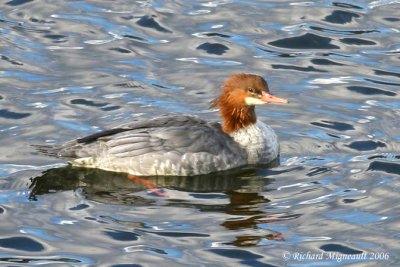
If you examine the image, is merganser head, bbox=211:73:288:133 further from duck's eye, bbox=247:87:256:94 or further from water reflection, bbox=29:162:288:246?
water reflection, bbox=29:162:288:246

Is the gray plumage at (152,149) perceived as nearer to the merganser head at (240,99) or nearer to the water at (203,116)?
the water at (203,116)

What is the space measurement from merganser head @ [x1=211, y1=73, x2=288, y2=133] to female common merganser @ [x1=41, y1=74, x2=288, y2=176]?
0.04ft

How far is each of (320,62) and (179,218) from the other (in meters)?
5.71

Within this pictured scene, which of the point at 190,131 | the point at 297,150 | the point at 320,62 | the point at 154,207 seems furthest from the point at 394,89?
the point at 154,207

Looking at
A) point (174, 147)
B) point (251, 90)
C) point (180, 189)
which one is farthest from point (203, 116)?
point (180, 189)

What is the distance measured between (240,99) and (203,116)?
129cm

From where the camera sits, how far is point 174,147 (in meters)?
14.6

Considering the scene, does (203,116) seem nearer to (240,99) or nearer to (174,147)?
(240,99)

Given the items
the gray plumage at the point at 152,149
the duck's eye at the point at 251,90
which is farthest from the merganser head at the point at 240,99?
the gray plumage at the point at 152,149

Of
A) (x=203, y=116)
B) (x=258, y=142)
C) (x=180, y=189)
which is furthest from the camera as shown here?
(x=203, y=116)

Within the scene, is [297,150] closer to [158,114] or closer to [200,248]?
[158,114]

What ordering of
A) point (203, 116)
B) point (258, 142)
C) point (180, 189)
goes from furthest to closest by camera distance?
1. point (203, 116)
2. point (258, 142)
3. point (180, 189)

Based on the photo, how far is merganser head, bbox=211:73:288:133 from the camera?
1493cm

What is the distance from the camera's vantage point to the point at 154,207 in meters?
13.4
